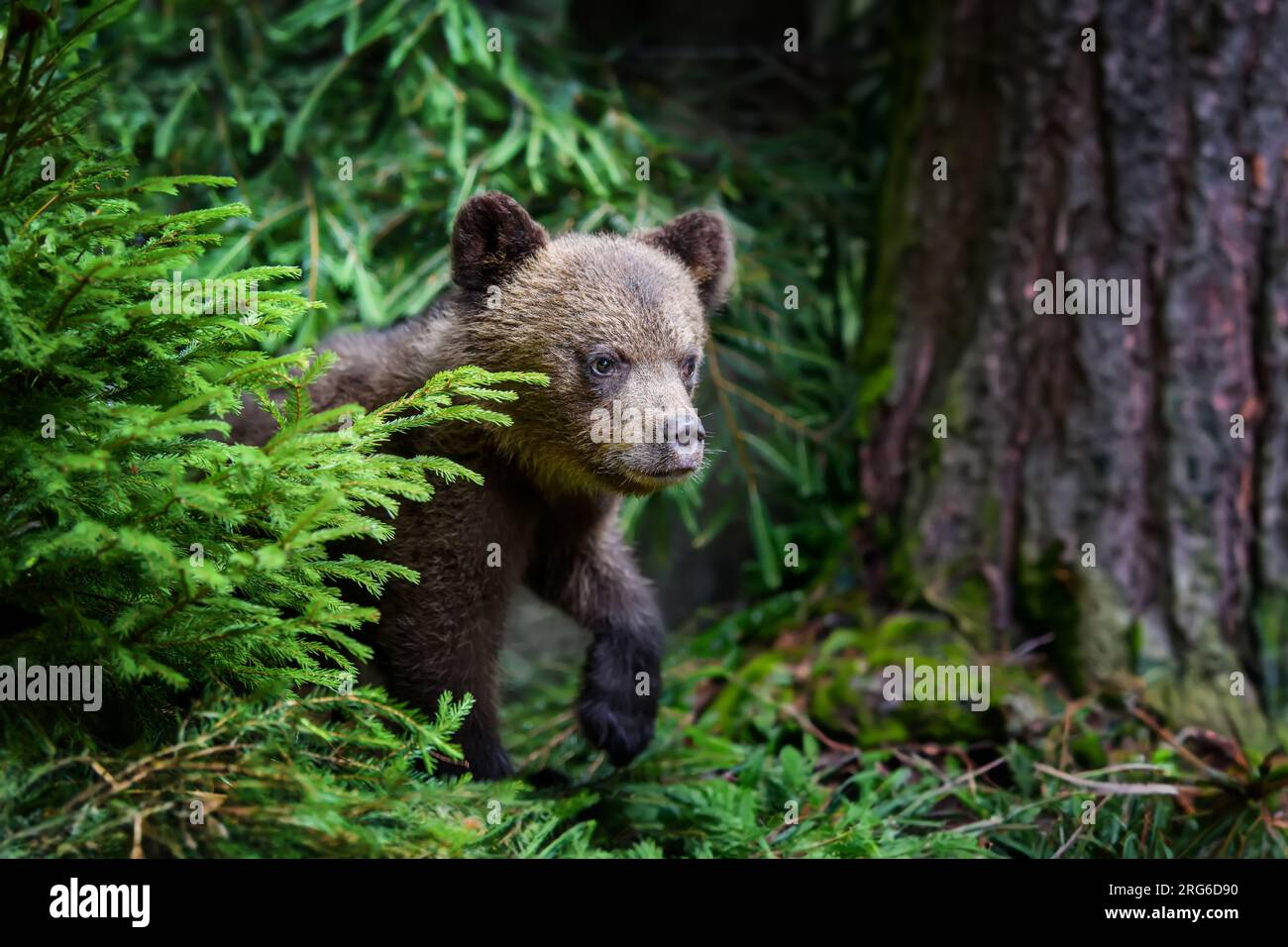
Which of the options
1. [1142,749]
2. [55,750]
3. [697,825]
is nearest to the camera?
[55,750]

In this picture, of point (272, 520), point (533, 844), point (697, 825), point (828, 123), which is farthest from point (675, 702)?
point (828, 123)

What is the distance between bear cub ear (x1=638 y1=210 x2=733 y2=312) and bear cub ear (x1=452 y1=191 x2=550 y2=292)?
1.60 ft

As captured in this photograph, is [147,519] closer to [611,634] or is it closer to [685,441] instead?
[685,441]

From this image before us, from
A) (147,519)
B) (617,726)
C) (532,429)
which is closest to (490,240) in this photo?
(532,429)

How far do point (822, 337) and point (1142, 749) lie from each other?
2.69 m

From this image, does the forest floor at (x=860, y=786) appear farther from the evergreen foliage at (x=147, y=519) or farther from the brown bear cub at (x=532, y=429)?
the evergreen foliage at (x=147, y=519)

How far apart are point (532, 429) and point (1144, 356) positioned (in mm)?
2940

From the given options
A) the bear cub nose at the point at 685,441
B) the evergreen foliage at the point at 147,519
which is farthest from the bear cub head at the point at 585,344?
the evergreen foliage at the point at 147,519

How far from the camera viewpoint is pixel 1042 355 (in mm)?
5133

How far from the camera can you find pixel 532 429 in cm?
379

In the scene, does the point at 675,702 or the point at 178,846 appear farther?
the point at 675,702

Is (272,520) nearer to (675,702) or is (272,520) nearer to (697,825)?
(697,825)

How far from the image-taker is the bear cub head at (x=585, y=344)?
3.60 m

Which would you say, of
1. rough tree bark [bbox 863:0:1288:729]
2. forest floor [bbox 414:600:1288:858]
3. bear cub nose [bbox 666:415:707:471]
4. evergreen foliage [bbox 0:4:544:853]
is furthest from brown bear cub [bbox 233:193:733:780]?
rough tree bark [bbox 863:0:1288:729]
